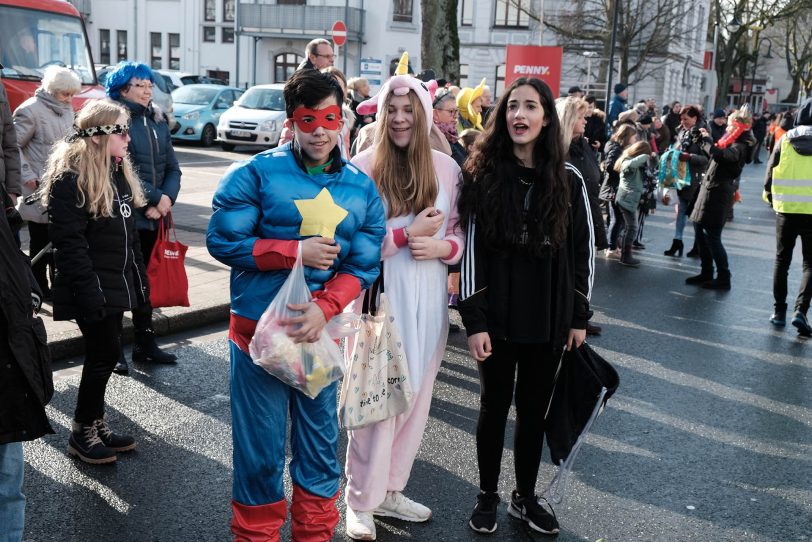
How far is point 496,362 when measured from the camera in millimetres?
3861

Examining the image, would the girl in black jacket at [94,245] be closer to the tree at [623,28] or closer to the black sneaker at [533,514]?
the black sneaker at [533,514]

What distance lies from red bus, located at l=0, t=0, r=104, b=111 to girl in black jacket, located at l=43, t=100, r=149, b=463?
25.7ft

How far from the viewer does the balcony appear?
4684 cm

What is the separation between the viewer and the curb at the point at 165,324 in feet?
20.0

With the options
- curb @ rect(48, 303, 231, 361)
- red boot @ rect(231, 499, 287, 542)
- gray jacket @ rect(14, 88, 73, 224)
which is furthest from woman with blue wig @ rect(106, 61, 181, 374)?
red boot @ rect(231, 499, 287, 542)

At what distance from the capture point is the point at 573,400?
3936mm

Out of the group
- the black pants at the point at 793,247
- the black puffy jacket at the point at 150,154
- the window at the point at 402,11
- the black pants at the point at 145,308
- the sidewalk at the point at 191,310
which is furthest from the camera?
the window at the point at 402,11

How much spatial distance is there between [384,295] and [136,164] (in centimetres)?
298

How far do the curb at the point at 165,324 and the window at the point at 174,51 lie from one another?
44.7 m

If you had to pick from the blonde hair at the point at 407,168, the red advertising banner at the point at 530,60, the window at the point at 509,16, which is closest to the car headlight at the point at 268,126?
the red advertising banner at the point at 530,60

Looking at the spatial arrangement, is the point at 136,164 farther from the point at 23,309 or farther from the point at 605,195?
the point at 605,195

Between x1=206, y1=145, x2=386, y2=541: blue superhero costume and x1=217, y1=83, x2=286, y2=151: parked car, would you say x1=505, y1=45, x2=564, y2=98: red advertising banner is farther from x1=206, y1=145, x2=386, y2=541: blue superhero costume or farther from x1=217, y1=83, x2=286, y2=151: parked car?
x1=206, y1=145, x2=386, y2=541: blue superhero costume

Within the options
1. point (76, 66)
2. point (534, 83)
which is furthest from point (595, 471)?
point (76, 66)

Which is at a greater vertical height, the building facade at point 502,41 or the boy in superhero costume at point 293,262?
the building facade at point 502,41
